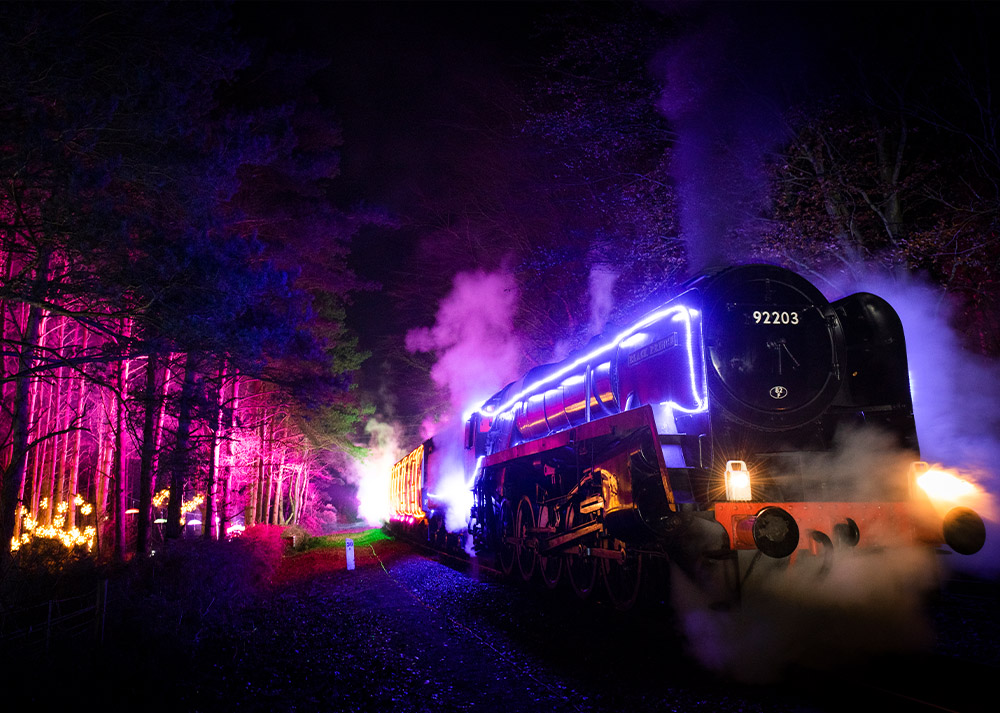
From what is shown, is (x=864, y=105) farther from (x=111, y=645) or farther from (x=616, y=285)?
(x=111, y=645)

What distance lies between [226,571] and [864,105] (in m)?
13.8

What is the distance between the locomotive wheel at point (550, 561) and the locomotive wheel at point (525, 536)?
0.20m

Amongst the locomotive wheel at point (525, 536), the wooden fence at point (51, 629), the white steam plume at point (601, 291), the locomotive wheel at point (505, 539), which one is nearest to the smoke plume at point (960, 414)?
the locomotive wheel at point (525, 536)

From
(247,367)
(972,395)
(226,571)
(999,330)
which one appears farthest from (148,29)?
(999,330)

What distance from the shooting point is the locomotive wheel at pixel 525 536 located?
9203 mm

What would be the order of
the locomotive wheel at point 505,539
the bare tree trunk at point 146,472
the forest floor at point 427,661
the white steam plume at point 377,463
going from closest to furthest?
the forest floor at point 427,661, the locomotive wheel at point 505,539, the bare tree trunk at point 146,472, the white steam plume at point 377,463

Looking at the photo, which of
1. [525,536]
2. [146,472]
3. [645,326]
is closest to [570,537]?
[525,536]

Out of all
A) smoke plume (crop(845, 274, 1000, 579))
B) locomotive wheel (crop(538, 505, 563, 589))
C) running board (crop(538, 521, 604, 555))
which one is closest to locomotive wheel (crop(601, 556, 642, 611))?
running board (crop(538, 521, 604, 555))

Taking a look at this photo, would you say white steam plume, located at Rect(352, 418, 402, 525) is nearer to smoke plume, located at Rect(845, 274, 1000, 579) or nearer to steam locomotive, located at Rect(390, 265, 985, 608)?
smoke plume, located at Rect(845, 274, 1000, 579)

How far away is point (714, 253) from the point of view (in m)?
12.0

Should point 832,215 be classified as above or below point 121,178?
above

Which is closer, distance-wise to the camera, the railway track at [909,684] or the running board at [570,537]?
the railway track at [909,684]

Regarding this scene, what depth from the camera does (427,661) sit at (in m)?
5.68

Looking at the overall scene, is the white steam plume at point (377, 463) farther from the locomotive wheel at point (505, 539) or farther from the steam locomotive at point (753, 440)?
the steam locomotive at point (753, 440)
